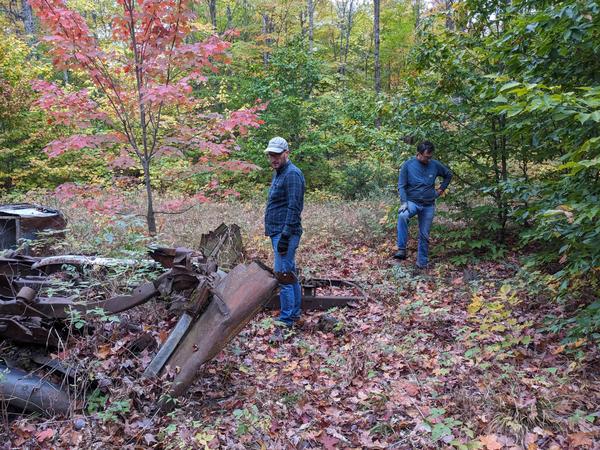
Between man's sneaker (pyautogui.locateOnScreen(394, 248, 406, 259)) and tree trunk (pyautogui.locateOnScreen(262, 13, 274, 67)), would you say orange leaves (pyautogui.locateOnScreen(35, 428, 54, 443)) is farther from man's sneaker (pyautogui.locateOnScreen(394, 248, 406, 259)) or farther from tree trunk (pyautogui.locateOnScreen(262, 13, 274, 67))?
tree trunk (pyautogui.locateOnScreen(262, 13, 274, 67))

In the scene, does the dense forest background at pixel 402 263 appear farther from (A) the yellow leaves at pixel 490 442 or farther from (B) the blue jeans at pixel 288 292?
(B) the blue jeans at pixel 288 292

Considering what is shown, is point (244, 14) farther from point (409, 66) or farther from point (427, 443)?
point (427, 443)

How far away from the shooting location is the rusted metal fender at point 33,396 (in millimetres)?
3703

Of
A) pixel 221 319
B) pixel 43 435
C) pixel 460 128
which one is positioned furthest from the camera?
pixel 460 128

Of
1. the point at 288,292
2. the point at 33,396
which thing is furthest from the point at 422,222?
the point at 33,396

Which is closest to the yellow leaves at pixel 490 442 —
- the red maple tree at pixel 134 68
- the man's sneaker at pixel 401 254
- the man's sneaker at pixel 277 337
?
the man's sneaker at pixel 277 337

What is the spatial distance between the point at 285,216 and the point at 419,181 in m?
2.97

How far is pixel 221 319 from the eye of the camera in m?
3.83

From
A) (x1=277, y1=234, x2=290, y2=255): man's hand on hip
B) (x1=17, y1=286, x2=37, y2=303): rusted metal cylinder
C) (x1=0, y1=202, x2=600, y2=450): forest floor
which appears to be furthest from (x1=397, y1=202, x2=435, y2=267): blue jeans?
(x1=17, y1=286, x2=37, y2=303): rusted metal cylinder

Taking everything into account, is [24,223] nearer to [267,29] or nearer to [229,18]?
[229,18]

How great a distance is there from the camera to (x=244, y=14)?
988 inches

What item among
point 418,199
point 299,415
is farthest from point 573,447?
point 418,199

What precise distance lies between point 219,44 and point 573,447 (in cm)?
595

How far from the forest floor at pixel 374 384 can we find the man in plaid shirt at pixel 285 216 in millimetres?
386
